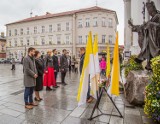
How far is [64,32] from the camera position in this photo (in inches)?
1592

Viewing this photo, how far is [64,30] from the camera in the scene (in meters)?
40.3

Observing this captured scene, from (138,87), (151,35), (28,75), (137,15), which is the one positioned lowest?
(138,87)

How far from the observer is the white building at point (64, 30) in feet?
121

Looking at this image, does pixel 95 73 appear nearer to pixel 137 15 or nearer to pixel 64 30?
pixel 137 15

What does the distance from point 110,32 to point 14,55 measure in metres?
31.3

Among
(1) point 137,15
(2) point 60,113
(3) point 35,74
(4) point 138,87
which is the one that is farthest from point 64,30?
(2) point 60,113

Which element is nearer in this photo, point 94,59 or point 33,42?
point 94,59

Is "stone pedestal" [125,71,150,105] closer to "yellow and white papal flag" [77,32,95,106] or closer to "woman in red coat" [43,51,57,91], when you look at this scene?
"yellow and white papal flag" [77,32,95,106]

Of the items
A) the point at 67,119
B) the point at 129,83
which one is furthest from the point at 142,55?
the point at 67,119

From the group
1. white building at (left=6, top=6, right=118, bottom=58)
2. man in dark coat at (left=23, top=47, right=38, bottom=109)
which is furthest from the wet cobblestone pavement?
white building at (left=6, top=6, right=118, bottom=58)

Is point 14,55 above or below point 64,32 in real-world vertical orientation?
below

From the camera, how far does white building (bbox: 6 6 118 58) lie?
36.9m

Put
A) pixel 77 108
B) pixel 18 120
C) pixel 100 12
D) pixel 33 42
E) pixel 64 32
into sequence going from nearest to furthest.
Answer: pixel 18 120, pixel 77 108, pixel 100 12, pixel 64 32, pixel 33 42

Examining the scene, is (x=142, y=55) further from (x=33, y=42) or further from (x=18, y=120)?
(x=33, y=42)
